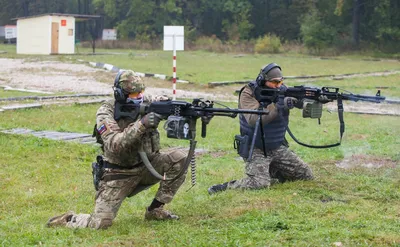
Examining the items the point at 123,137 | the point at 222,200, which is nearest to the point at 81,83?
the point at 222,200

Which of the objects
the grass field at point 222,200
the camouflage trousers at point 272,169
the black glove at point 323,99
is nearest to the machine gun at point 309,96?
the black glove at point 323,99

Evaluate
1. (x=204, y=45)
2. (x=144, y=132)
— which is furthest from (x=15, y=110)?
(x=204, y=45)

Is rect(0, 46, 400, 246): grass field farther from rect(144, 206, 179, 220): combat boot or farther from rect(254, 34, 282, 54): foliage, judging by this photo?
rect(254, 34, 282, 54): foliage

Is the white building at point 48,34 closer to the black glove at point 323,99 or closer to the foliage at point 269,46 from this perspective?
the foliage at point 269,46

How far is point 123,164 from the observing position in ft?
22.9

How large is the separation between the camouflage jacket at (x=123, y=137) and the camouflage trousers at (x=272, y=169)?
178 centimetres

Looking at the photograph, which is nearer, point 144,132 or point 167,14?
point 144,132

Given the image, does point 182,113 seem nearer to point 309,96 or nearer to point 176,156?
point 176,156

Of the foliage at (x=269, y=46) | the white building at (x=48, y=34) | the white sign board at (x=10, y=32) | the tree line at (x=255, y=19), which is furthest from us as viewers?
the white sign board at (x=10, y=32)

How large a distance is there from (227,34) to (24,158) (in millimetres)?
64473

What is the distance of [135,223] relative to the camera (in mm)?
7004

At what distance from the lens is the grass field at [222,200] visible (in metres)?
6.17

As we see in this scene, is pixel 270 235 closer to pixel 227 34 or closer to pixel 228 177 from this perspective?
pixel 228 177

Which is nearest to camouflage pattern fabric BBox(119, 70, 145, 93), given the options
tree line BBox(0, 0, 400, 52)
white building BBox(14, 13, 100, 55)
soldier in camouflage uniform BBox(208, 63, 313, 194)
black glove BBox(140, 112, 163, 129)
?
A: black glove BBox(140, 112, 163, 129)
